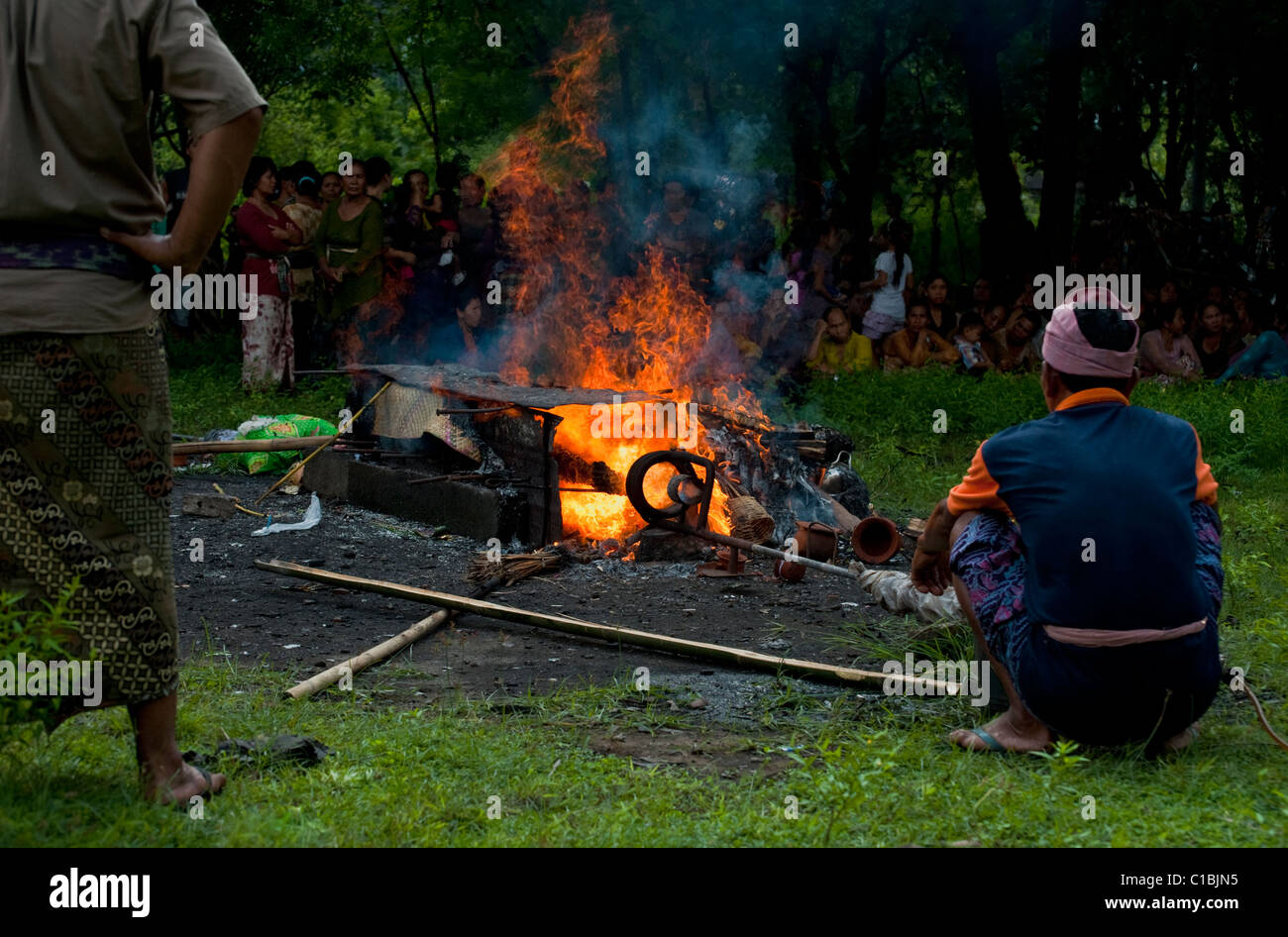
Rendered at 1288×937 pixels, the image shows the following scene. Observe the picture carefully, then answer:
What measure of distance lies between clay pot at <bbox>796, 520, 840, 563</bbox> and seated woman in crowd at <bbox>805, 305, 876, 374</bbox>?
7.09m

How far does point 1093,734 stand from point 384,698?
107 inches

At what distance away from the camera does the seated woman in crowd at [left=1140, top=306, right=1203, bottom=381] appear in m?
15.2

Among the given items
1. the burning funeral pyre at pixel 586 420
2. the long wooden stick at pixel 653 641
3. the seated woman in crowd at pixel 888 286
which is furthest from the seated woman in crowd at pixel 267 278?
the long wooden stick at pixel 653 641

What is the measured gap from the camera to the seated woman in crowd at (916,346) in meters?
15.7

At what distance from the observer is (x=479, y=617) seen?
6.86 meters

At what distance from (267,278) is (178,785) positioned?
1148 cm

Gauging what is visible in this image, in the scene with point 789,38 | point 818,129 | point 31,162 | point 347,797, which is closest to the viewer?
point 31,162

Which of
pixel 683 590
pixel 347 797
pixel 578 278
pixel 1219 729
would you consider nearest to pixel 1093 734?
pixel 1219 729

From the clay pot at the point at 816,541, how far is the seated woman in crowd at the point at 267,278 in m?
8.19

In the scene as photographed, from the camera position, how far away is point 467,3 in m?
17.7

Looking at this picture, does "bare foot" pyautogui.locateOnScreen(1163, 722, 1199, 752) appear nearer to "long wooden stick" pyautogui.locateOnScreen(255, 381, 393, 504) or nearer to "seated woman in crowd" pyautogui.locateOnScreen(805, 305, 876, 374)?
"long wooden stick" pyautogui.locateOnScreen(255, 381, 393, 504)

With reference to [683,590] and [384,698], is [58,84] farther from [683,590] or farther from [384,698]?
[683,590]

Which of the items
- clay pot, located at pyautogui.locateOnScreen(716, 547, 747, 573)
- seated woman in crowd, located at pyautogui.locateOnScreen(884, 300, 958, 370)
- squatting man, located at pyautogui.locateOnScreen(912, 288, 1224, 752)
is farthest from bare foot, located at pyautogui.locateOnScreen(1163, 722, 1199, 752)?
seated woman in crowd, located at pyautogui.locateOnScreen(884, 300, 958, 370)

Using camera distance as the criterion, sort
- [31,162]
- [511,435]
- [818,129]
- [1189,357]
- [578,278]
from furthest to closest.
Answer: [818,129], [1189,357], [578,278], [511,435], [31,162]
